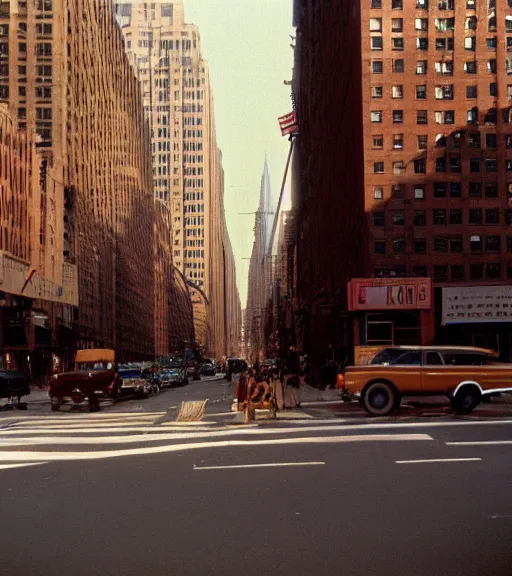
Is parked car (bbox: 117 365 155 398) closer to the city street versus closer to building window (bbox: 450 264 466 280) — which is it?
the city street

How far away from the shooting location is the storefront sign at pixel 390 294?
50.6 metres

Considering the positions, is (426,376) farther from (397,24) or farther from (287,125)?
(287,125)

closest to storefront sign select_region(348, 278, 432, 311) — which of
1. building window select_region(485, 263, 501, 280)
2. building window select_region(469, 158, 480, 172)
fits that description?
building window select_region(485, 263, 501, 280)

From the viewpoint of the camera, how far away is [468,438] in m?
16.4

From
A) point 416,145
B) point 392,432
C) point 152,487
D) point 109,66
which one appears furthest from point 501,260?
point 109,66

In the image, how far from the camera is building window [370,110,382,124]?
5799 cm

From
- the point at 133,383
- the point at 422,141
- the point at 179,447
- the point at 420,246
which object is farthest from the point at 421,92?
the point at 179,447

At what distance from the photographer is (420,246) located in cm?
5722

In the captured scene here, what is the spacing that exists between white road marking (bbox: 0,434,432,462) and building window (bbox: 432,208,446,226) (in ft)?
138

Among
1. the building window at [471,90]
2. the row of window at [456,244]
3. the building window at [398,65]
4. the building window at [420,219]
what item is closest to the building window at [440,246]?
the row of window at [456,244]

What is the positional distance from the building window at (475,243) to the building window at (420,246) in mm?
2999

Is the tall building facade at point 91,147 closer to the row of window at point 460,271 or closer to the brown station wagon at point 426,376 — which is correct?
the row of window at point 460,271

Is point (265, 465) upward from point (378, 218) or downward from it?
downward

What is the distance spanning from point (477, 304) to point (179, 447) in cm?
3778
